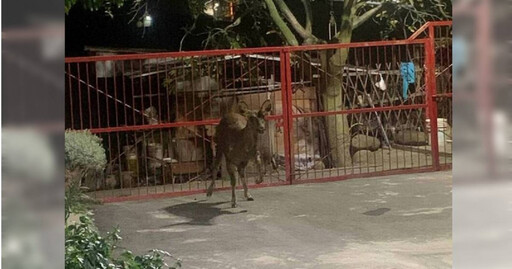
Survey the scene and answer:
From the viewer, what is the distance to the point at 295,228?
2730mm

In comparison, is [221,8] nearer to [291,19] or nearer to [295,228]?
[291,19]

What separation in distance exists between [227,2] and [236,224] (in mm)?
1026

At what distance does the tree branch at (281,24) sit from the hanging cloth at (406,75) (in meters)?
0.59

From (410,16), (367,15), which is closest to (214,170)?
(367,15)

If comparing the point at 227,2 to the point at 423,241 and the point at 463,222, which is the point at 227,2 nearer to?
the point at 423,241

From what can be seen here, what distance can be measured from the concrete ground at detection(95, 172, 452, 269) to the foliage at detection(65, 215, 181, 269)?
139 millimetres

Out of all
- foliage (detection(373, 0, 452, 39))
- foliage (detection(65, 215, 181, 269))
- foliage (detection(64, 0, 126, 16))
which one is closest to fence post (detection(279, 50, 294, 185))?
→ foliage (detection(373, 0, 452, 39))

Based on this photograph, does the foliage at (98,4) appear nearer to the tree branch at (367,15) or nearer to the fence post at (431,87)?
the tree branch at (367,15)

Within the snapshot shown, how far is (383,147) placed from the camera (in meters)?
3.61

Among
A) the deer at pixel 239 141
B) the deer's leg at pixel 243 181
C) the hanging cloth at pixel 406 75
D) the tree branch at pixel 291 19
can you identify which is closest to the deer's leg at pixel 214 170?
the deer at pixel 239 141

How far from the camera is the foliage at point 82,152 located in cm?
Answer: 251

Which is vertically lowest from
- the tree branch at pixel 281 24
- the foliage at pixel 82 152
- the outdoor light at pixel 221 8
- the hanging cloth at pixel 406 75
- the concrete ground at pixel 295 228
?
the concrete ground at pixel 295 228

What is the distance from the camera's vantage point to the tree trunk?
3330mm

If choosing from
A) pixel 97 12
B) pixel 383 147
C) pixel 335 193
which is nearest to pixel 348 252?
pixel 335 193
